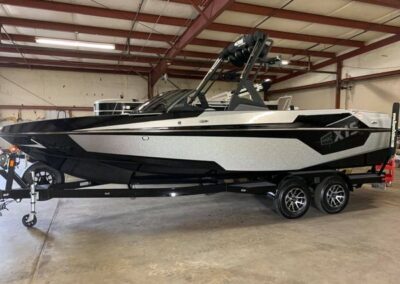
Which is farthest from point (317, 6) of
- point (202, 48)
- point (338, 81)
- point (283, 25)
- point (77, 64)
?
point (77, 64)

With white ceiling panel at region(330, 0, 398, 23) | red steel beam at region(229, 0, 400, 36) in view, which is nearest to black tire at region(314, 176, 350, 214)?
red steel beam at region(229, 0, 400, 36)

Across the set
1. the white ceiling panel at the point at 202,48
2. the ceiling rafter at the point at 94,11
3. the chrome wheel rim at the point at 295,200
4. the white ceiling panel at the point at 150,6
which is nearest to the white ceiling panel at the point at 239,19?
the white ceiling panel at the point at 150,6

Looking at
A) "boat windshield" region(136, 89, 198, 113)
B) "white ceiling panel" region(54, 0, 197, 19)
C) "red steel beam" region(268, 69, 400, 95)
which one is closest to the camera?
"boat windshield" region(136, 89, 198, 113)

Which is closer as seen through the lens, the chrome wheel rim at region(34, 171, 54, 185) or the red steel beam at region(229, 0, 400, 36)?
the chrome wheel rim at region(34, 171, 54, 185)

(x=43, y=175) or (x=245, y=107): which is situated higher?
(x=245, y=107)

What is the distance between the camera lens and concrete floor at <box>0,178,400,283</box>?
2193 millimetres

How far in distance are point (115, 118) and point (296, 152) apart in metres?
2.11

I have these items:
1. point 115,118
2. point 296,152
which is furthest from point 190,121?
point 296,152

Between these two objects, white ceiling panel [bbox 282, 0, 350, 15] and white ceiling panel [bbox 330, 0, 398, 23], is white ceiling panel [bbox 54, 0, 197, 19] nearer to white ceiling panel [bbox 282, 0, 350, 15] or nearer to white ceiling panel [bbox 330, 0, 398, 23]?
white ceiling panel [bbox 282, 0, 350, 15]

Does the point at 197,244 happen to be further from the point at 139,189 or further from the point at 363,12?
the point at 363,12

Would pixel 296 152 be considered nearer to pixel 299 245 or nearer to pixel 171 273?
pixel 299 245

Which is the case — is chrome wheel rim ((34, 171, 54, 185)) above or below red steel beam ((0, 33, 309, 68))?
below

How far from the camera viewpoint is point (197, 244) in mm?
2748

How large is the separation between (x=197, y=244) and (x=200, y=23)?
6004 millimetres
